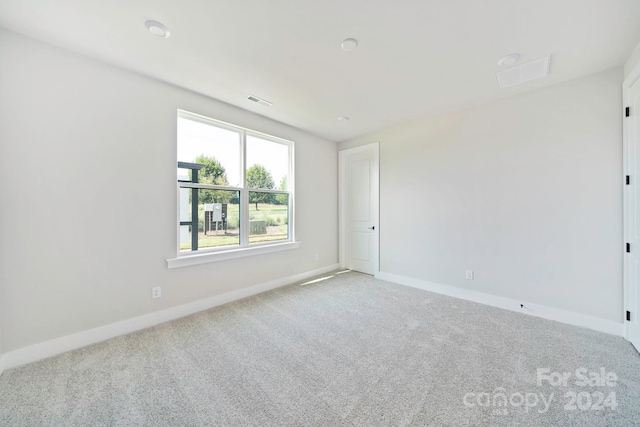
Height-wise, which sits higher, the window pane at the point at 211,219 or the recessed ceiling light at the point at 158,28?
the recessed ceiling light at the point at 158,28

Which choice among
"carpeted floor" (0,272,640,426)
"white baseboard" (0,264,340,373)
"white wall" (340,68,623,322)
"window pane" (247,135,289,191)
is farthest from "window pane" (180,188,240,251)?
"white wall" (340,68,623,322)

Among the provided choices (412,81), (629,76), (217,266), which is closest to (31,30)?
(217,266)

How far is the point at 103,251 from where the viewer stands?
2.25 m

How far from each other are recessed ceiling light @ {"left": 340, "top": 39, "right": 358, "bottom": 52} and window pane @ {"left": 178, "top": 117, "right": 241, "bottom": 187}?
190 cm

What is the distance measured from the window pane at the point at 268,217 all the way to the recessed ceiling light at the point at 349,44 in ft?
7.21

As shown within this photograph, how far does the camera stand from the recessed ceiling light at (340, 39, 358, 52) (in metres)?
1.92

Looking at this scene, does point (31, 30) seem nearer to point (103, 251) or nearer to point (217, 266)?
point (103, 251)

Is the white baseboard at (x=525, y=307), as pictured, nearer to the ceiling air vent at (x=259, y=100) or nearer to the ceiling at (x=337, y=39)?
the ceiling at (x=337, y=39)

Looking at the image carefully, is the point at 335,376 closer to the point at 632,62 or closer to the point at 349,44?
the point at 349,44

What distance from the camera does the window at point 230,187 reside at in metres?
2.86

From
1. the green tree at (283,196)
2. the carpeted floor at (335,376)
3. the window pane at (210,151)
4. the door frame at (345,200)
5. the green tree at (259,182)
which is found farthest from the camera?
the door frame at (345,200)

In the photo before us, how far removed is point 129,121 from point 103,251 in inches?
50.4

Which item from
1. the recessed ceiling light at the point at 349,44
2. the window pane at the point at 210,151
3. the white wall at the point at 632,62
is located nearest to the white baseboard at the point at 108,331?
the window pane at the point at 210,151

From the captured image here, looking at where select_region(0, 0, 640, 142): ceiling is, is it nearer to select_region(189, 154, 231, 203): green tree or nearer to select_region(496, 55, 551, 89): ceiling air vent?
select_region(496, 55, 551, 89): ceiling air vent
